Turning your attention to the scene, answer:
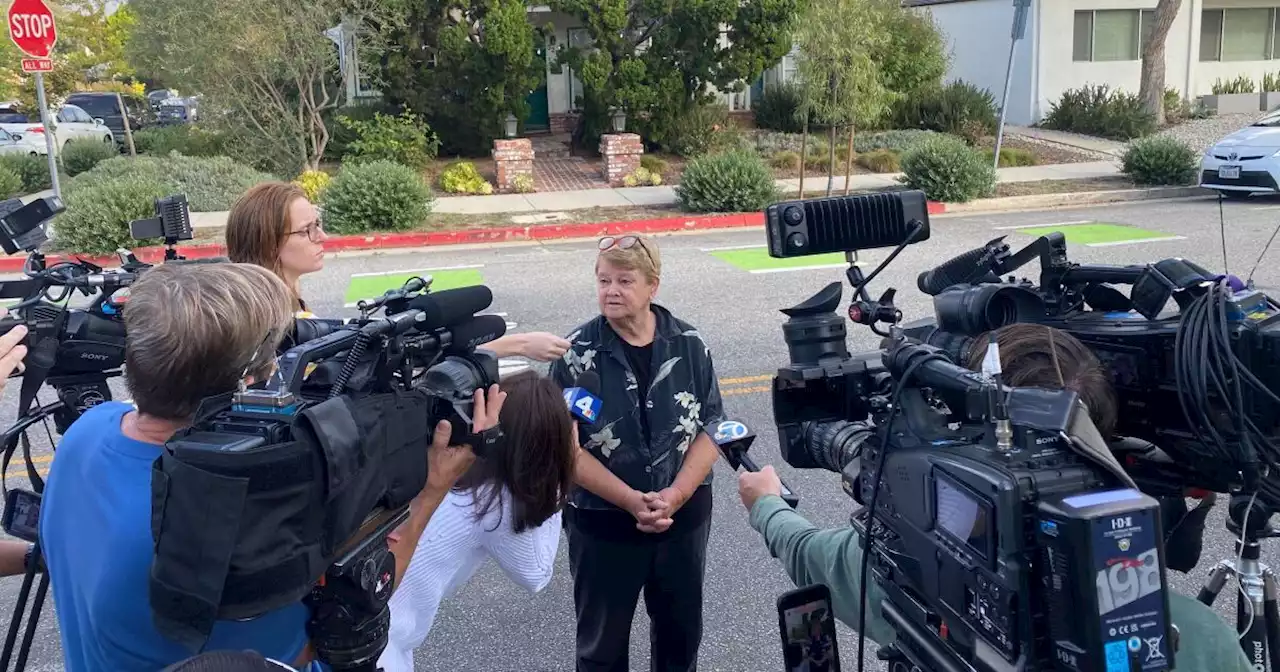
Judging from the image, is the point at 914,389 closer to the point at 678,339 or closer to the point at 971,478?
the point at 971,478

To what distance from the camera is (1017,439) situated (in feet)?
4.96

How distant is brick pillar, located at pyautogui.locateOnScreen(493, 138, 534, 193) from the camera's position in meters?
16.8

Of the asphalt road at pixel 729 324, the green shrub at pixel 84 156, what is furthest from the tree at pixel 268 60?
the asphalt road at pixel 729 324

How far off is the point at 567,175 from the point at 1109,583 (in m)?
17.2

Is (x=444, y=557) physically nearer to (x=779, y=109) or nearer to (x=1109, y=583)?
(x=1109, y=583)

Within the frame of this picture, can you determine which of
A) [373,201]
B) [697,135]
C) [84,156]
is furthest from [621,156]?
[84,156]

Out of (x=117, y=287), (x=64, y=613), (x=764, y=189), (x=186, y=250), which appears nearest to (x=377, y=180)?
(x=186, y=250)

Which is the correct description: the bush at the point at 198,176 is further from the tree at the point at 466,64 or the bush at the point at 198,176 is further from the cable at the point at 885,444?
the cable at the point at 885,444

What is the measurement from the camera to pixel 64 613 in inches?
71.9

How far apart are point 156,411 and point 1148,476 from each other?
189cm

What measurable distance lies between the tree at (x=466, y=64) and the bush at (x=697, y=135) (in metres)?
2.66

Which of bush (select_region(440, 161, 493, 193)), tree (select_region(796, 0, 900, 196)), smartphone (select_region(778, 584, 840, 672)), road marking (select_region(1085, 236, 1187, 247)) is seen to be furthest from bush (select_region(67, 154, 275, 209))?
smartphone (select_region(778, 584, 840, 672))

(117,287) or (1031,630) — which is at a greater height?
(117,287)

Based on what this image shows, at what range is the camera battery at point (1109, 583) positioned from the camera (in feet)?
4.46
